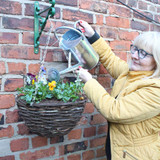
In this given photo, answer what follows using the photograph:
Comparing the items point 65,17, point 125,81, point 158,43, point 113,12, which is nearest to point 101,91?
point 125,81

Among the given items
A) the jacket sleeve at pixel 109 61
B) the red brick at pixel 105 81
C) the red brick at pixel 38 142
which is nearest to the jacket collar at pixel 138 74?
the jacket sleeve at pixel 109 61

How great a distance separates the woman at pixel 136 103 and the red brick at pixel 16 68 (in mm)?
293

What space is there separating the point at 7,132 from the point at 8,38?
46 centimetres

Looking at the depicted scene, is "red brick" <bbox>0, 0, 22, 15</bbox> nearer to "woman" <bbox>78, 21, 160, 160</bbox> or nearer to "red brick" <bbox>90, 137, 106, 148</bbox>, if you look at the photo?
"woman" <bbox>78, 21, 160, 160</bbox>

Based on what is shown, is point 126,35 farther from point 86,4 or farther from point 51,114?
point 51,114

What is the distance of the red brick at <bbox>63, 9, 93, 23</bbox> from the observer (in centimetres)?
106

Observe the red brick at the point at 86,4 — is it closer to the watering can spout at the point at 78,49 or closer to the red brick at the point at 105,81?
the watering can spout at the point at 78,49

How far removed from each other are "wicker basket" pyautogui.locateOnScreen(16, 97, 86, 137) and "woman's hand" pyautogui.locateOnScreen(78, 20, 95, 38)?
0.45 m

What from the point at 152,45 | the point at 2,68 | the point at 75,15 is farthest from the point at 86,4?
the point at 2,68

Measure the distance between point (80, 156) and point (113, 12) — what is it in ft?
3.05

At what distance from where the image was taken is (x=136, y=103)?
2.75 feet

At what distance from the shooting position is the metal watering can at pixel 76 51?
2.88 feet

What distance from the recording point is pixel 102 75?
1.22 meters

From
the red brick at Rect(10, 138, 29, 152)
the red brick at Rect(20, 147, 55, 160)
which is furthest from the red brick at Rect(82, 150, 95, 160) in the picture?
the red brick at Rect(10, 138, 29, 152)
